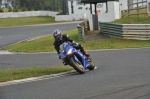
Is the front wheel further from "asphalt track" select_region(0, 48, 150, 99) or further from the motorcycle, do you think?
"asphalt track" select_region(0, 48, 150, 99)

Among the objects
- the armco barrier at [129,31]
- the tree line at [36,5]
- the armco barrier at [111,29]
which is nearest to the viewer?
the armco barrier at [129,31]

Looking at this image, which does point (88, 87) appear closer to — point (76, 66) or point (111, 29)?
point (76, 66)

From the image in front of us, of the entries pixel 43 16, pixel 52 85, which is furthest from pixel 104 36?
pixel 43 16

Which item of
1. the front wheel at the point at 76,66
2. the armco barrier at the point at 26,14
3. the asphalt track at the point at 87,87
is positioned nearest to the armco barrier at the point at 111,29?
the front wheel at the point at 76,66

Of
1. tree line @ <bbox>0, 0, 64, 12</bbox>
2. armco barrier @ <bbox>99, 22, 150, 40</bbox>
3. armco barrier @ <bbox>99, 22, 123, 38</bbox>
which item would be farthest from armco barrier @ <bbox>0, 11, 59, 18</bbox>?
armco barrier @ <bbox>99, 22, 150, 40</bbox>

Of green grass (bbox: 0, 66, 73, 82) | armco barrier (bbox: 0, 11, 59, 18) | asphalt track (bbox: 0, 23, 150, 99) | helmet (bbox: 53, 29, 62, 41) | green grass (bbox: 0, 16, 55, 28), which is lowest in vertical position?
green grass (bbox: 0, 16, 55, 28)

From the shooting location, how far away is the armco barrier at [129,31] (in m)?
20.4

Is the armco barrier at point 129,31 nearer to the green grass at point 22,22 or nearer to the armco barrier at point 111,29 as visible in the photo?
the armco barrier at point 111,29

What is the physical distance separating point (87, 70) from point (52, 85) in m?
2.98

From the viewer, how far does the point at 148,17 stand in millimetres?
24797

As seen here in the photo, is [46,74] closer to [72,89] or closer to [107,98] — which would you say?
[72,89]

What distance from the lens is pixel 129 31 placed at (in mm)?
21312

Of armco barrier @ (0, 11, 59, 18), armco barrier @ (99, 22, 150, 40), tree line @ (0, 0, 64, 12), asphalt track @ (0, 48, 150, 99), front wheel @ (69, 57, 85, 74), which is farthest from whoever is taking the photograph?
tree line @ (0, 0, 64, 12)

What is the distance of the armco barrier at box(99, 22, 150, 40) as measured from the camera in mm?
20359
